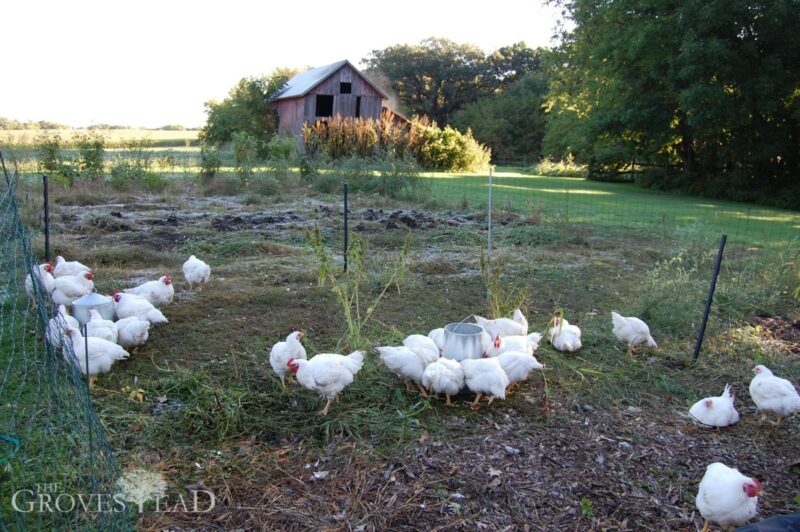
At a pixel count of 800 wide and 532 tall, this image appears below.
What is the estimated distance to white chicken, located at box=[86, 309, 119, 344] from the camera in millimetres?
3705

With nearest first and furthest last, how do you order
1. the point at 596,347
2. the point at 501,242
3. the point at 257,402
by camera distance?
the point at 257,402 → the point at 596,347 → the point at 501,242

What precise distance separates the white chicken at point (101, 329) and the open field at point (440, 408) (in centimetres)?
22

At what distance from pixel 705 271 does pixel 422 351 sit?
179 inches

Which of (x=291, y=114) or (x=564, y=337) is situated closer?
(x=564, y=337)

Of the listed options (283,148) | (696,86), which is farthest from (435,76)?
(696,86)

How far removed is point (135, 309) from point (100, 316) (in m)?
0.23

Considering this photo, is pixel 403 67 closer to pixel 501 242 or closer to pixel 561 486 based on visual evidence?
pixel 501 242

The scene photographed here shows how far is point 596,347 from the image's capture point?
14.6ft

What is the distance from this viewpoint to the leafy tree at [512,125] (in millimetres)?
38594

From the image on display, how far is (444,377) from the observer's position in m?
3.37

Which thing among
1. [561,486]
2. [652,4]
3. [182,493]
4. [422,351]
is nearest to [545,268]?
[422,351]

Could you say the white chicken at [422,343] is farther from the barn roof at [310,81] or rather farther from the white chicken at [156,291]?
the barn roof at [310,81]

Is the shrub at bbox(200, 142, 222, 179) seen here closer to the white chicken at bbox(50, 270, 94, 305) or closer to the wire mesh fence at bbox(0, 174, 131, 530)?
the white chicken at bbox(50, 270, 94, 305)

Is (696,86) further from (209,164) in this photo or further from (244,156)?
(209,164)
